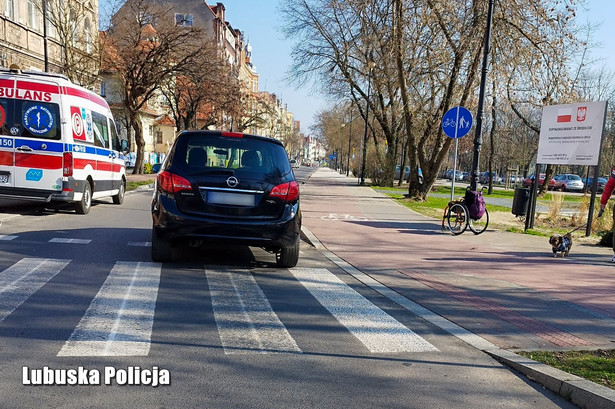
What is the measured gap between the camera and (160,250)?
7.28m

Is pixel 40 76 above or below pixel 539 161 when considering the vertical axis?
above

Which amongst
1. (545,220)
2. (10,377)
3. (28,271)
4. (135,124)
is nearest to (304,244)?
(28,271)

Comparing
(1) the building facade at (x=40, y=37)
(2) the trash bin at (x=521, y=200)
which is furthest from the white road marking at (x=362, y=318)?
(1) the building facade at (x=40, y=37)

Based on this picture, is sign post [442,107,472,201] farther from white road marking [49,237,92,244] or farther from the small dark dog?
white road marking [49,237,92,244]

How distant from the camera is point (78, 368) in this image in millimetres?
3721

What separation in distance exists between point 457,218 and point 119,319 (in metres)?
9.66

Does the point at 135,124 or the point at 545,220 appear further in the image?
the point at 135,124

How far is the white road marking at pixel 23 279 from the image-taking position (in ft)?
16.8

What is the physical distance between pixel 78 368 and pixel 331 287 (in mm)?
3688

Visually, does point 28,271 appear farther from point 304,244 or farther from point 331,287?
point 304,244

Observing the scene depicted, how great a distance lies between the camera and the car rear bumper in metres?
6.74

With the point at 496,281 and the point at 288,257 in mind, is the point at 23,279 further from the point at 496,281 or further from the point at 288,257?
the point at 496,281

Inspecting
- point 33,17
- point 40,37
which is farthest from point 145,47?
point 33,17

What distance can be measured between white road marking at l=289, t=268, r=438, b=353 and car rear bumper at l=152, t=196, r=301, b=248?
79 cm
